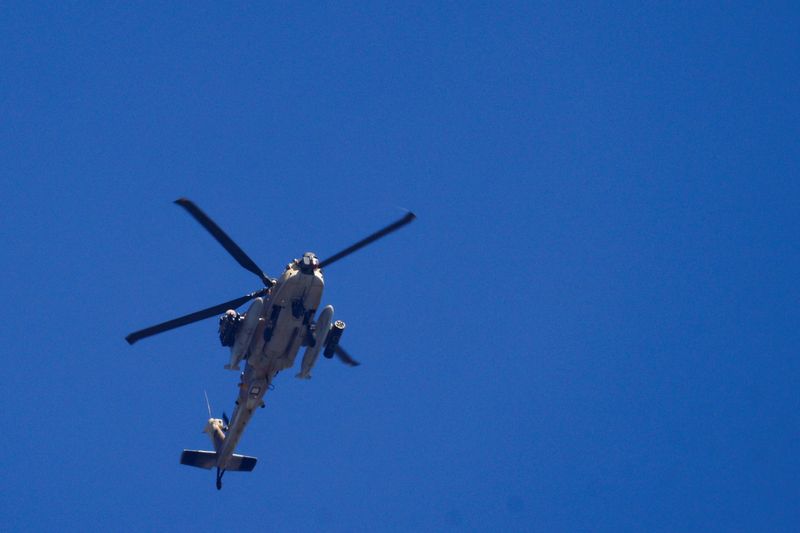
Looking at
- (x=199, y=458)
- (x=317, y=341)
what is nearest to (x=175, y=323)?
(x=317, y=341)

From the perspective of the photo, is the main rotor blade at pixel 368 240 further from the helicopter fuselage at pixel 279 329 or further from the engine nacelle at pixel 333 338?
the engine nacelle at pixel 333 338

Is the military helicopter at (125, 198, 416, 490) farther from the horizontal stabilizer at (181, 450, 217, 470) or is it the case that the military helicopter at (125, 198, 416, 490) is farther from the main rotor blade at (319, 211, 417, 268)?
the horizontal stabilizer at (181, 450, 217, 470)

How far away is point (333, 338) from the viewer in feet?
142

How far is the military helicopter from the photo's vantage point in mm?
40219

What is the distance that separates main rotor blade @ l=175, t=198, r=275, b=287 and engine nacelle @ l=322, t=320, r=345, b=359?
11.6 ft

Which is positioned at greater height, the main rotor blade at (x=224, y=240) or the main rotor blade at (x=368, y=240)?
the main rotor blade at (x=368, y=240)

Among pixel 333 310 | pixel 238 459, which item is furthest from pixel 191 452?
pixel 333 310

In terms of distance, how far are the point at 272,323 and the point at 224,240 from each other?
4.25 meters

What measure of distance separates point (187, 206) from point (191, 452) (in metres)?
16.3

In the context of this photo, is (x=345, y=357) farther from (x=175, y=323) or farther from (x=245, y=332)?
(x=175, y=323)

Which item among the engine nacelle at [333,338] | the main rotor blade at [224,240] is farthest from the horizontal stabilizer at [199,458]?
the main rotor blade at [224,240]

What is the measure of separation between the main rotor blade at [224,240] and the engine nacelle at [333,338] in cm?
354

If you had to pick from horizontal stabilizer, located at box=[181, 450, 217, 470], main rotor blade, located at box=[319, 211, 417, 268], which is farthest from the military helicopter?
horizontal stabilizer, located at box=[181, 450, 217, 470]

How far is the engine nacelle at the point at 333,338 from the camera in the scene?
142 ft
